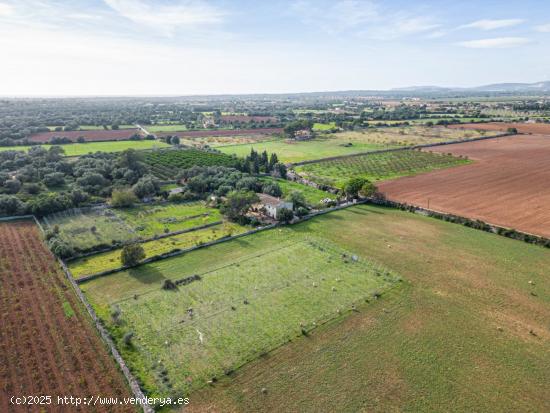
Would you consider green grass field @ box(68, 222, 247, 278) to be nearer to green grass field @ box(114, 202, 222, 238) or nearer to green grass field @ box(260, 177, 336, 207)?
green grass field @ box(114, 202, 222, 238)

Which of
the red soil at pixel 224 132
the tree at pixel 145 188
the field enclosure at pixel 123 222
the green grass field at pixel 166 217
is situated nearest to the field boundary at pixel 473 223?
the green grass field at pixel 166 217

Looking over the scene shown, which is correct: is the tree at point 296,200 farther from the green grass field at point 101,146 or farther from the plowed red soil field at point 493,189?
the green grass field at point 101,146

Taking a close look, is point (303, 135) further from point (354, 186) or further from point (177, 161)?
point (354, 186)

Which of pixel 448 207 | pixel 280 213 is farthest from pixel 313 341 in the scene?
pixel 448 207

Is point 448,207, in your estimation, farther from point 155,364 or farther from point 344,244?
point 155,364

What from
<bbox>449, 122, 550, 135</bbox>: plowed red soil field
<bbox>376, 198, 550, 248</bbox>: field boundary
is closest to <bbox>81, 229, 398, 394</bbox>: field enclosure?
<bbox>376, 198, 550, 248</bbox>: field boundary

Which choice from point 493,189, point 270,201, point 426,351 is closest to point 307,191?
point 270,201
